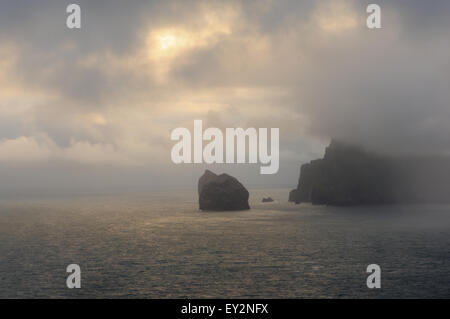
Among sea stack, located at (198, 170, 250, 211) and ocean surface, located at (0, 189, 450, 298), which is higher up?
sea stack, located at (198, 170, 250, 211)

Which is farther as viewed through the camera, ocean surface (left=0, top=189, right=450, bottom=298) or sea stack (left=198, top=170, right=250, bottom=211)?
sea stack (left=198, top=170, right=250, bottom=211)

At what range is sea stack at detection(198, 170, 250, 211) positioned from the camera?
579 ft

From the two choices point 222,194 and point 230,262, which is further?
point 222,194

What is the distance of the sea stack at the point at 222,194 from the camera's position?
176500mm

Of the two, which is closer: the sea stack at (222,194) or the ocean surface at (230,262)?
the ocean surface at (230,262)

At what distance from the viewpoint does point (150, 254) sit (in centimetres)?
7344

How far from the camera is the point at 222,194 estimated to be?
586ft

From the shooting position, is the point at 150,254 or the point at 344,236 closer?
the point at 150,254

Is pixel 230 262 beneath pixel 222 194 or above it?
beneath
